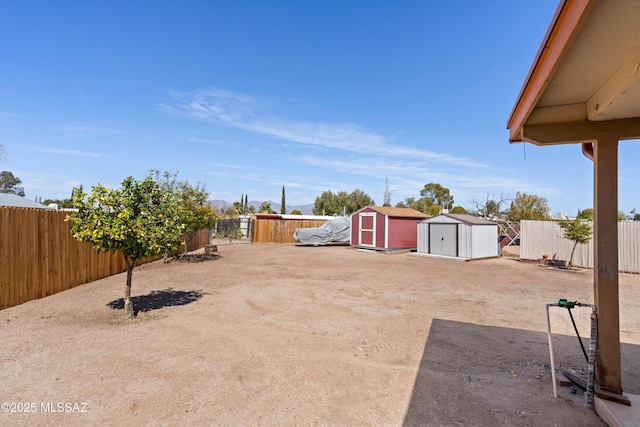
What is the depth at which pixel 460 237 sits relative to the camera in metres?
14.5

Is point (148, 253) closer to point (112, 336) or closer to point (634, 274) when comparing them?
point (112, 336)

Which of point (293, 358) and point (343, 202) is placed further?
point (343, 202)

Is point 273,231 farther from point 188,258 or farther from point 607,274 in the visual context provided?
point 607,274

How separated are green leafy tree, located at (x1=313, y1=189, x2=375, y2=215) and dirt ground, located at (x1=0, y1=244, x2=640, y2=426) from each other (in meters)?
33.8

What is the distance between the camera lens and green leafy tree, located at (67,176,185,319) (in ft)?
15.4

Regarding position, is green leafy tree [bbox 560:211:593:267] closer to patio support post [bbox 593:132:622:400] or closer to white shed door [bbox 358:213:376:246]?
white shed door [bbox 358:213:376:246]

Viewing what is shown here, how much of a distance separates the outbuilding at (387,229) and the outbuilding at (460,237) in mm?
1911

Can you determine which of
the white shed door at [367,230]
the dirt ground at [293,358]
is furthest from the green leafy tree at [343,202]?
the dirt ground at [293,358]

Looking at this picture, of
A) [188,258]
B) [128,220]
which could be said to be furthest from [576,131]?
[188,258]

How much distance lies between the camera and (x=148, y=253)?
16.9 ft

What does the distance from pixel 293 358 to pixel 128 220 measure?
3497mm

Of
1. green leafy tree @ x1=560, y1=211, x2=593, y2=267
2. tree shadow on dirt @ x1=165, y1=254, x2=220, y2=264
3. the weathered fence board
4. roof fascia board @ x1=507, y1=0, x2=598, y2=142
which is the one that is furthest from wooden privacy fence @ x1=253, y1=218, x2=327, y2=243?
roof fascia board @ x1=507, y1=0, x2=598, y2=142

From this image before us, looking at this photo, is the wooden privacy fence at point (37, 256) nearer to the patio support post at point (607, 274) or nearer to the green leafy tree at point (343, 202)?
the patio support post at point (607, 274)

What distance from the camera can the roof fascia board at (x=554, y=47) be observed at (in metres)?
1.53
